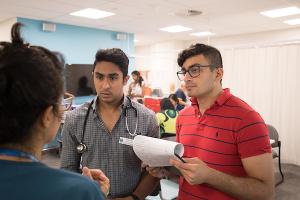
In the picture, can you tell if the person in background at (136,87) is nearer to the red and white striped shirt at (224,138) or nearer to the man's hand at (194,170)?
the red and white striped shirt at (224,138)

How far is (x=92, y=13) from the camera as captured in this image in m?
5.64

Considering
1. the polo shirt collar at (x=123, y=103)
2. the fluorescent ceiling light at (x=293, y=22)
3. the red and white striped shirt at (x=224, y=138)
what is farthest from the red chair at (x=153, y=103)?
the red and white striped shirt at (x=224, y=138)

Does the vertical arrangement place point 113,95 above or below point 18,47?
below

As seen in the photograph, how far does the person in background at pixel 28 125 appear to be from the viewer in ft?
1.94

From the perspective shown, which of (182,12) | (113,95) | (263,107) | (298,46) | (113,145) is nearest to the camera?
(113,145)

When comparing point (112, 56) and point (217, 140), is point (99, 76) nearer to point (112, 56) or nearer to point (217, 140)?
point (112, 56)

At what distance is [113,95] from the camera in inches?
63.1

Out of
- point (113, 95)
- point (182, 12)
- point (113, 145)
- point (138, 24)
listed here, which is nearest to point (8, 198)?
point (113, 145)

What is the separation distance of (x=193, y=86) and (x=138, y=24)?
218 inches

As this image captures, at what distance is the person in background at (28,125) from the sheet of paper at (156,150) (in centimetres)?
58

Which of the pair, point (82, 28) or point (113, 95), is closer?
point (113, 95)

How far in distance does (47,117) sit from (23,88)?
104mm

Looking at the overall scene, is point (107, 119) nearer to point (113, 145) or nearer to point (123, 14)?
point (113, 145)

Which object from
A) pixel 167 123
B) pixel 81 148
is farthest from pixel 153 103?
pixel 81 148
